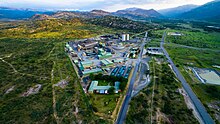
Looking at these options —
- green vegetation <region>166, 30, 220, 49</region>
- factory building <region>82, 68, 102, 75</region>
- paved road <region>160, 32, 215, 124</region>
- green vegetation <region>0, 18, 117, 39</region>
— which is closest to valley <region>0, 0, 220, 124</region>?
paved road <region>160, 32, 215, 124</region>

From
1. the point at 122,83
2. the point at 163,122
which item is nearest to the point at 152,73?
the point at 122,83

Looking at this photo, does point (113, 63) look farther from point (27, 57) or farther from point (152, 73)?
point (27, 57)

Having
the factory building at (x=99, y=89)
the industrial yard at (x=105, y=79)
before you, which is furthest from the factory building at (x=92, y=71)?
the factory building at (x=99, y=89)

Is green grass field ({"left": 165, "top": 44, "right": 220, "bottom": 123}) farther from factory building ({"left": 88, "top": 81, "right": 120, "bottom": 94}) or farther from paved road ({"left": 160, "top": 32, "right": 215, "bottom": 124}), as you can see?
factory building ({"left": 88, "top": 81, "right": 120, "bottom": 94})

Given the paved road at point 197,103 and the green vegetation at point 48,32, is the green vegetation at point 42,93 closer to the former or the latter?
the paved road at point 197,103

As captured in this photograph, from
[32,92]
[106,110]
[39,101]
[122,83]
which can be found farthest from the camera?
[122,83]

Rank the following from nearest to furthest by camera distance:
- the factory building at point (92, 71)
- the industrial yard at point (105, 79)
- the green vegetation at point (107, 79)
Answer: the industrial yard at point (105, 79) < the green vegetation at point (107, 79) < the factory building at point (92, 71)

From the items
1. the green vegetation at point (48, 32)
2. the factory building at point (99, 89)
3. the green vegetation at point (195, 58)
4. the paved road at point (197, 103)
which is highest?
the green vegetation at point (48, 32)

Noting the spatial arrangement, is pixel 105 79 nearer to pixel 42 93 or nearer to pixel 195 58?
pixel 42 93

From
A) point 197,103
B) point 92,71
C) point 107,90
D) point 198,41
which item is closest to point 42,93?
point 107,90
